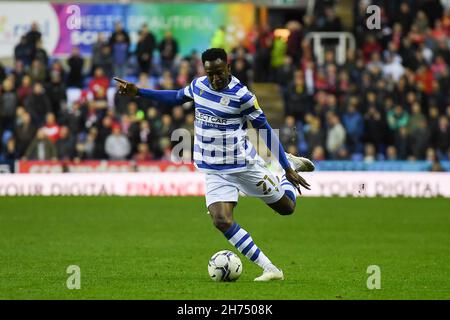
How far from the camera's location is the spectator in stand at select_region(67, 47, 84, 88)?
94.4ft

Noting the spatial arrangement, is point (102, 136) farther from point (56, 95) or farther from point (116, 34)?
point (116, 34)

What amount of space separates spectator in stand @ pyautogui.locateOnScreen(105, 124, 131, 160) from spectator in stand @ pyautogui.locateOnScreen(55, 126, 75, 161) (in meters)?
0.89

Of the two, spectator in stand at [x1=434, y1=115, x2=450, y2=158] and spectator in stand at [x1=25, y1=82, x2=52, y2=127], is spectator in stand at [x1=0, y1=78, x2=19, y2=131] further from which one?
spectator in stand at [x1=434, y1=115, x2=450, y2=158]

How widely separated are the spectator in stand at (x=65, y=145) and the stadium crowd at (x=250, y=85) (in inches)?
1.0

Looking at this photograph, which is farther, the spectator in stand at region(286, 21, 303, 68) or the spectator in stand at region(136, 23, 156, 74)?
the spectator in stand at region(286, 21, 303, 68)

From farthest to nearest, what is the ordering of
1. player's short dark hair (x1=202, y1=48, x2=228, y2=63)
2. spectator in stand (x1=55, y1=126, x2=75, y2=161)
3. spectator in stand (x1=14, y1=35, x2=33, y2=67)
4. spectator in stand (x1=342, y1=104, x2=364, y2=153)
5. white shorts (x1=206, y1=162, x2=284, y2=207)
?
spectator in stand (x1=14, y1=35, x2=33, y2=67) → spectator in stand (x1=342, y1=104, x2=364, y2=153) → spectator in stand (x1=55, y1=126, x2=75, y2=161) → white shorts (x1=206, y1=162, x2=284, y2=207) → player's short dark hair (x1=202, y1=48, x2=228, y2=63)

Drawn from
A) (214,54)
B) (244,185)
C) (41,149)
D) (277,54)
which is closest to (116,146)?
(41,149)

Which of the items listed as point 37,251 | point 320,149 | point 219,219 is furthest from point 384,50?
point 219,219

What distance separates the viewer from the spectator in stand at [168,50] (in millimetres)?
29484

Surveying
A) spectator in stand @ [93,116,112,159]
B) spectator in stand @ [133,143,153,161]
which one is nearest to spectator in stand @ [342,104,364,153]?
spectator in stand @ [133,143,153,161]

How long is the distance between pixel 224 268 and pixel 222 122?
162cm

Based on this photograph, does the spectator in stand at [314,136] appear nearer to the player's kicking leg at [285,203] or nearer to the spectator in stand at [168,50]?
the spectator in stand at [168,50]

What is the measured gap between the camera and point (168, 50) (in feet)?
96.9
